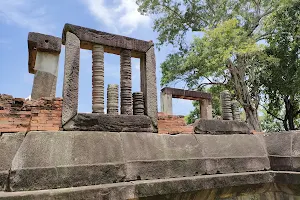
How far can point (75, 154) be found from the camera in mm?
2836

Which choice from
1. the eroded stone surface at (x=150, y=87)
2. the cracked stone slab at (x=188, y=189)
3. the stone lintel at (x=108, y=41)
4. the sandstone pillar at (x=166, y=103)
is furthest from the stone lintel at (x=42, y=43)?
the sandstone pillar at (x=166, y=103)

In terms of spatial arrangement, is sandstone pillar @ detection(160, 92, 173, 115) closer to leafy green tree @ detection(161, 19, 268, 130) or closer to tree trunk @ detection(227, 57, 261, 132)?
leafy green tree @ detection(161, 19, 268, 130)

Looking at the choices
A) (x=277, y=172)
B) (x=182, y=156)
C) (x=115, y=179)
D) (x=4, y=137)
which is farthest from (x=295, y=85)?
(x=4, y=137)

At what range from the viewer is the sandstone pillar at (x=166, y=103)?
7736mm

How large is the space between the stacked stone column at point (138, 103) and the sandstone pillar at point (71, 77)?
84 cm

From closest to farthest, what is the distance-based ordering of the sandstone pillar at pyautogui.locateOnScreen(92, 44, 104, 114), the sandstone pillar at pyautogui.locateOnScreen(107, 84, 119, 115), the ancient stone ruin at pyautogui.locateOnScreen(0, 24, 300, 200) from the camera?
1. the ancient stone ruin at pyautogui.locateOnScreen(0, 24, 300, 200)
2. the sandstone pillar at pyautogui.locateOnScreen(92, 44, 104, 114)
3. the sandstone pillar at pyautogui.locateOnScreen(107, 84, 119, 115)

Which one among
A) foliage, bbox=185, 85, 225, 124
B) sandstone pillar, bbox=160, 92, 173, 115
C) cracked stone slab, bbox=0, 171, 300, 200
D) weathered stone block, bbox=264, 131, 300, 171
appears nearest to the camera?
cracked stone slab, bbox=0, 171, 300, 200

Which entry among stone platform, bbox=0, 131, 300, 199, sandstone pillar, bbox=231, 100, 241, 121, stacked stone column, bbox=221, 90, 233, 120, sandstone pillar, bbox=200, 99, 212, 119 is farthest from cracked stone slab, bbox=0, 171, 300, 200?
sandstone pillar, bbox=200, 99, 212, 119

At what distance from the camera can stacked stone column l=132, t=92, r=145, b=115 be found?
3570 mm

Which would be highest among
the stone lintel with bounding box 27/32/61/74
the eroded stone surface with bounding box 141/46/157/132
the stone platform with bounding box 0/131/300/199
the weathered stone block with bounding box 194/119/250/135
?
the stone lintel with bounding box 27/32/61/74

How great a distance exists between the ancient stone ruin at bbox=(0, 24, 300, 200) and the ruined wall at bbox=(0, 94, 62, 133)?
0.01m

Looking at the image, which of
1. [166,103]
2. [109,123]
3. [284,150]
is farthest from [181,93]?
[109,123]

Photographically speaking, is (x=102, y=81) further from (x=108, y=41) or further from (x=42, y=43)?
(x=42, y=43)

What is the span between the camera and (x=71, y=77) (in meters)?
3.19
